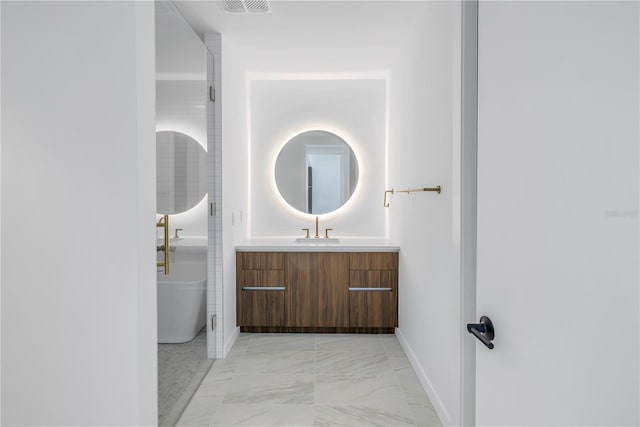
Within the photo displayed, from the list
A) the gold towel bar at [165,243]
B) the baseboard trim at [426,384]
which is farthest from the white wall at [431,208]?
the gold towel bar at [165,243]

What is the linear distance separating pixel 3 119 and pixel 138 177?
21.6 inches

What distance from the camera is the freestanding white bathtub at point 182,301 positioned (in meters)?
2.03

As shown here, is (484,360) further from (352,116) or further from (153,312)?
(352,116)

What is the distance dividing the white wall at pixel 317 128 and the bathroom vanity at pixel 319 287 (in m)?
0.72

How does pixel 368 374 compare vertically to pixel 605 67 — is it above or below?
below

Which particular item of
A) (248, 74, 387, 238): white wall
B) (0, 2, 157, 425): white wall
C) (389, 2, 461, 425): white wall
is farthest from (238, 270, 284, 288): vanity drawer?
(0, 2, 157, 425): white wall

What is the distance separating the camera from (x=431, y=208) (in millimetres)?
2324

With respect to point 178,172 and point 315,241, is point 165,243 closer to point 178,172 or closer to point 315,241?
point 178,172

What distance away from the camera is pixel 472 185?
4.14ft

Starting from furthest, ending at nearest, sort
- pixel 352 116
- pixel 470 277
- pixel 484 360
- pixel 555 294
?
1. pixel 352 116
2. pixel 470 277
3. pixel 484 360
4. pixel 555 294

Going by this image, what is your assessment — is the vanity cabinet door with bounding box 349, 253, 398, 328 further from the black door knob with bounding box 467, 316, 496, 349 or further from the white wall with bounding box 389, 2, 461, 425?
the black door knob with bounding box 467, 316, 496, 349

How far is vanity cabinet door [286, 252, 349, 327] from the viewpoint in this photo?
11.4 feet

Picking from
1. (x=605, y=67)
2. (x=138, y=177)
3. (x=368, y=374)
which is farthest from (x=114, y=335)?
(x=368, y=374)

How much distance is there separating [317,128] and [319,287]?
174cm
